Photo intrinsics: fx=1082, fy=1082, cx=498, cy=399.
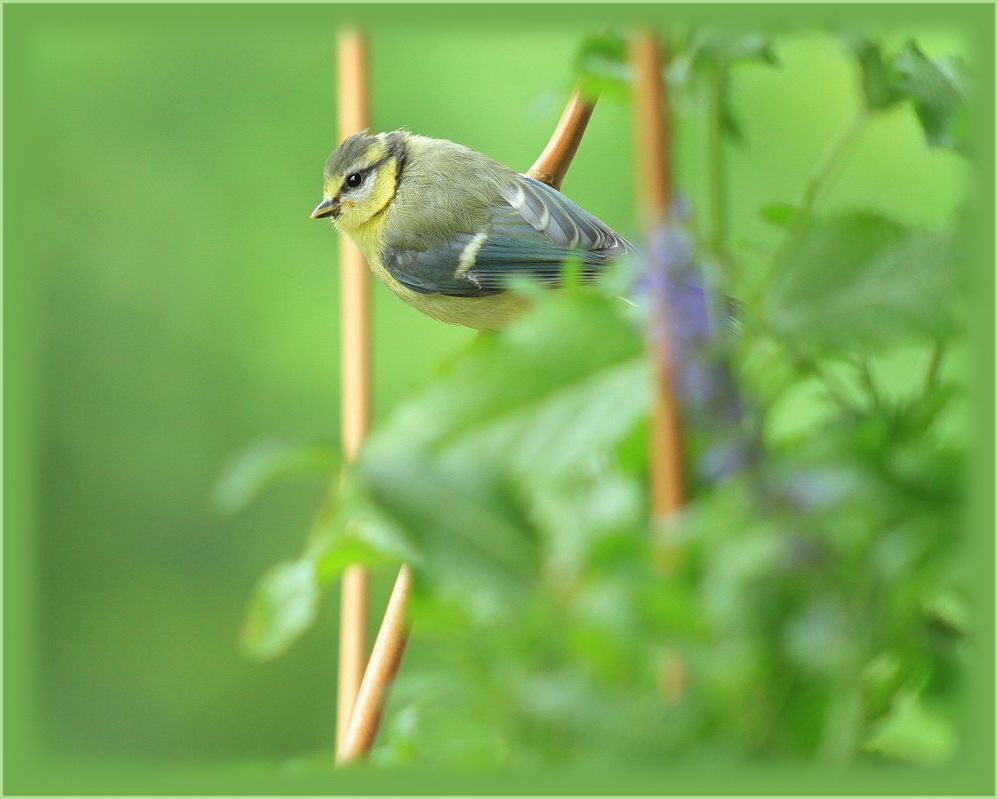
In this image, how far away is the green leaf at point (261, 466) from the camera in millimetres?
228

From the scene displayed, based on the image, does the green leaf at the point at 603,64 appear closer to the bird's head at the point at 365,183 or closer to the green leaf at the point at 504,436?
the green leaf at the point at 504,436

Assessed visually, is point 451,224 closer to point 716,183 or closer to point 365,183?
point 365,183

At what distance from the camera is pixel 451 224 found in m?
1.32

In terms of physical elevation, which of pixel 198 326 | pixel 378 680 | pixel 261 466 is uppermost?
pixel 261 466

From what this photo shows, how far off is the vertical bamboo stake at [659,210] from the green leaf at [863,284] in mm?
37

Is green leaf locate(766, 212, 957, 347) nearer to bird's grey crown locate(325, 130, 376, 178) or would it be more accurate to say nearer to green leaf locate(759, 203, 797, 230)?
green leaf locate(759, 203, 797, 230)

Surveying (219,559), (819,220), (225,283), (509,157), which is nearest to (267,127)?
(225,283)

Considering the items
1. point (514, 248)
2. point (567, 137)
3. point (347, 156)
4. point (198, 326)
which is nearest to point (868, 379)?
point (567, 137)

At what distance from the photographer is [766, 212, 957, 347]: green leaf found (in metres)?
0.25

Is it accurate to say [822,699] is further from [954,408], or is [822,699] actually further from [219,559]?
[219,559]

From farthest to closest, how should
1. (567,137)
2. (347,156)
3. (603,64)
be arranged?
(347,156) → (567,137) → (603,64)

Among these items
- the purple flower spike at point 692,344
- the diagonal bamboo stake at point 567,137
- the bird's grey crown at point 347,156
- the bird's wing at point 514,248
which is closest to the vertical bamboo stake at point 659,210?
the purple flower spike at point 692,344

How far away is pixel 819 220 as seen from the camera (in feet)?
0.85

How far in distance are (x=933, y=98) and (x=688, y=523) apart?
17 cm
